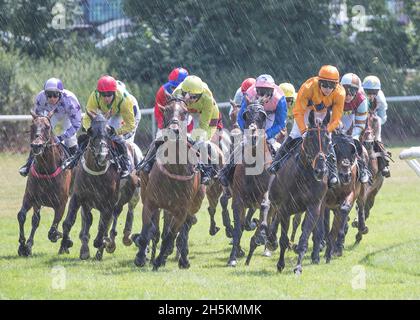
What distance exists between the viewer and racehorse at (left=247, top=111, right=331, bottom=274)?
420 inches

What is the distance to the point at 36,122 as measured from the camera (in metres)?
12.1

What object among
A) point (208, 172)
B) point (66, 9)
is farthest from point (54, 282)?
point (66, 9)

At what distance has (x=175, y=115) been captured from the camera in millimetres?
10484

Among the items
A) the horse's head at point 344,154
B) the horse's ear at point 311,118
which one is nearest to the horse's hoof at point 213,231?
the horse's head at point 344,154

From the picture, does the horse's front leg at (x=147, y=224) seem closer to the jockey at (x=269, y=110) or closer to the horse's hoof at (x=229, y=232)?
the jockey at (x=269, y=110)

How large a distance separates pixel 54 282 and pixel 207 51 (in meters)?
16.5

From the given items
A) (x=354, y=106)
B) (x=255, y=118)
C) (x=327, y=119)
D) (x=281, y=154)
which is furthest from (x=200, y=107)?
(x=354, y=106)

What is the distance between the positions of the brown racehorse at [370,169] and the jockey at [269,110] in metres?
1.70

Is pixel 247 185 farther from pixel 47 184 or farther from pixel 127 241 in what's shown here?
pixel 47 184

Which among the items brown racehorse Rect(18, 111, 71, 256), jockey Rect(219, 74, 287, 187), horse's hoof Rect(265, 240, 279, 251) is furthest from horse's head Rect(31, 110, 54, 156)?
horse's hoof Rect(265, 240, 279, 251)

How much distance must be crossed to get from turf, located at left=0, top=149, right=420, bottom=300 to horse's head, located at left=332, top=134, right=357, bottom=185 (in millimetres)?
942

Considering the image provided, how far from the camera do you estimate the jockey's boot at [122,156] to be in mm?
12141
